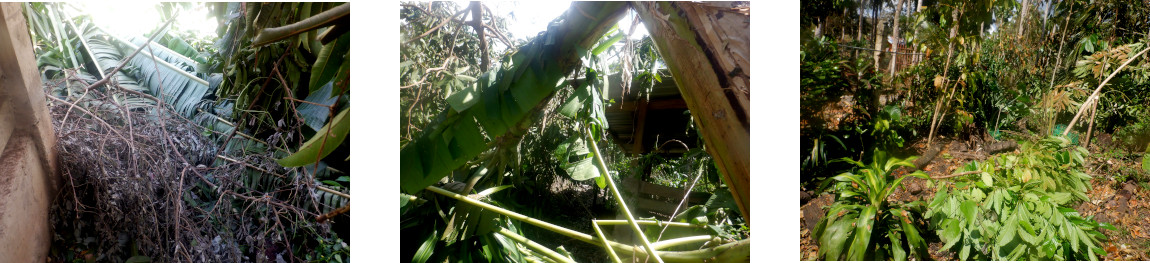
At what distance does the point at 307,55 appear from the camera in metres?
1.42

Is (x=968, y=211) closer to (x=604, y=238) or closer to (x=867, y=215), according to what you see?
(x=867, y=215)

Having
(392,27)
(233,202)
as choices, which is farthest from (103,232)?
(392,27)

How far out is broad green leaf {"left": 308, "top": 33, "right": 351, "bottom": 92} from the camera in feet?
3.85

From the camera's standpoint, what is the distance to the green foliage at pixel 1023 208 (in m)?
1.35

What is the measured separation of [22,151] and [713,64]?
1462 mm

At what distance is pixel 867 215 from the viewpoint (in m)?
1.35

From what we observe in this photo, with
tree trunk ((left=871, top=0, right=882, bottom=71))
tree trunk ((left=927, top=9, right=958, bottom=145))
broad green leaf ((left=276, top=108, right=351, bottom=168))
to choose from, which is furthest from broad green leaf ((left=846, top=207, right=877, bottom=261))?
broad green leaf ((left=276, top=108, right=351, bottom=168))

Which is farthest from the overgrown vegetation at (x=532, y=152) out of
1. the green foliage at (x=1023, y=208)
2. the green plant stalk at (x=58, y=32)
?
the green plant stalk at (x=58, y=32)

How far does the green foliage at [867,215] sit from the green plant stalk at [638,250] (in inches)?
7.8

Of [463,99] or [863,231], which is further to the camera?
[863,231]

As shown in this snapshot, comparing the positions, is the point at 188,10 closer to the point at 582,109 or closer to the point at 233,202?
the point at 233,202

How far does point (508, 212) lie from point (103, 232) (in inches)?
34.6

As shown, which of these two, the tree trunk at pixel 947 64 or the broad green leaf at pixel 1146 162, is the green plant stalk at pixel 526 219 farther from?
the broad green leaf at pixel 1146 162

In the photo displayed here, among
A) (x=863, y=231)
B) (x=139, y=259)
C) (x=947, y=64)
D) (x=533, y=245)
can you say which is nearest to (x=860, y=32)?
(x=947, y=64)
